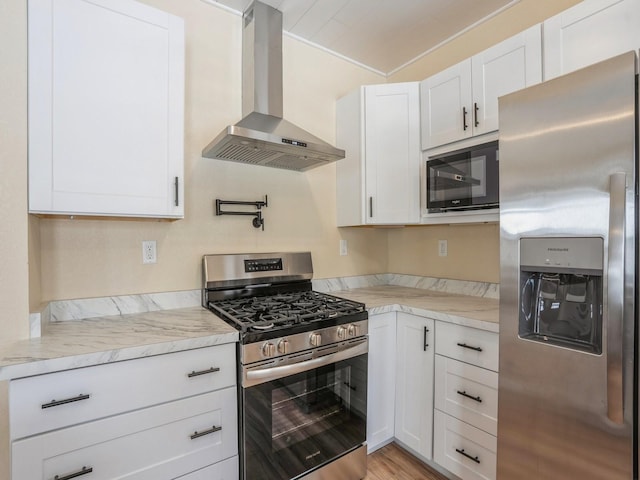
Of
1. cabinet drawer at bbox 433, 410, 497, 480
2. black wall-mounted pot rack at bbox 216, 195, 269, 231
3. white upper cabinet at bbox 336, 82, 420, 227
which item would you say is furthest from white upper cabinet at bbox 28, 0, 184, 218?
cabinet drawer at bbox 433, 410, 497, 480

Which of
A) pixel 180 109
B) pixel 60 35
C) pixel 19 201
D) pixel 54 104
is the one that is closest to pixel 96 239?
pixel 19 201

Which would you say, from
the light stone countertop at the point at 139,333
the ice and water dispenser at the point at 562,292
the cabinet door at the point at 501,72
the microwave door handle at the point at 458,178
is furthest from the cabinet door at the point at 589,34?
the light stone countertop at the point at 139,333

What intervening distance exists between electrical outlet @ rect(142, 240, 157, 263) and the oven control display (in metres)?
0.52

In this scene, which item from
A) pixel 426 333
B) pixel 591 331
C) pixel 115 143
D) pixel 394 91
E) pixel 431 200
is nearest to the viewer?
pixel 591 331

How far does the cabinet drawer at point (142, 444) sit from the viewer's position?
3.60 ft

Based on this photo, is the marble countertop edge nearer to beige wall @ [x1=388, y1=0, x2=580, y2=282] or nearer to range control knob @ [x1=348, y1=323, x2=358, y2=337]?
range control knob @ [x1=348, y1=323, x2=358, y2=337]

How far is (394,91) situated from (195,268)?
1.76 m

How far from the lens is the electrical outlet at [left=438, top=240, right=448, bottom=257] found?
2479mm

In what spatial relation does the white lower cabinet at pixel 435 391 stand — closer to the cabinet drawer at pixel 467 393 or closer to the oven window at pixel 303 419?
the cabinet drawer at pixel 467 393

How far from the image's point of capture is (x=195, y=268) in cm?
195

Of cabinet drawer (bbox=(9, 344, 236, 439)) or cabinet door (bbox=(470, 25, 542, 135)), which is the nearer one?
cabinet drawer (bbox=(9, 344, 236, 439))

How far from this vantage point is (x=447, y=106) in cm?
207

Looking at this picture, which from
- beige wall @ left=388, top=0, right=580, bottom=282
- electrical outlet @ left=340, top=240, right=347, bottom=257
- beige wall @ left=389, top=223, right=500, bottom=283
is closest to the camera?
beige wall @ left=388, top=0, right=580, bottom=282

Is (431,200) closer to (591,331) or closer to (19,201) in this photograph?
(591,331)
